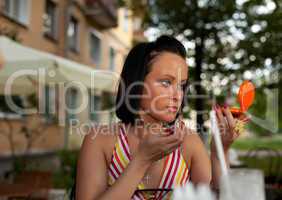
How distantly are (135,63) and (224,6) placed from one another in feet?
25.3

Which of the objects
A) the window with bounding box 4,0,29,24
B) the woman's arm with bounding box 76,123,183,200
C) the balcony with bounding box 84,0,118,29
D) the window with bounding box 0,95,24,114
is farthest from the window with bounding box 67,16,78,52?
the woman's arm with bounding box 76,123,183,200

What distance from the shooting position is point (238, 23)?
9.02 meters

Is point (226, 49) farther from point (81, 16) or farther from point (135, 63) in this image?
point (135, 63)

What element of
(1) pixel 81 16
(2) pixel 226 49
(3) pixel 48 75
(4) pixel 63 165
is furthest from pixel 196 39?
(1) pixel 81 16

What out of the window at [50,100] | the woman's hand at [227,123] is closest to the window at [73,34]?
the window at [50,100]

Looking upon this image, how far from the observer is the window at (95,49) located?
17.6 meters

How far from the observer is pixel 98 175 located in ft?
3.46

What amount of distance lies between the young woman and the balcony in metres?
13.8

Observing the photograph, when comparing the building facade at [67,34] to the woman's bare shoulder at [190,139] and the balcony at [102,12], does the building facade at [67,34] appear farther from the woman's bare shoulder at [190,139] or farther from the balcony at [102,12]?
the woman's bare shoulder at [190,139]

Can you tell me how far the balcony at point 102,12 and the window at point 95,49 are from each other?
2.49ft

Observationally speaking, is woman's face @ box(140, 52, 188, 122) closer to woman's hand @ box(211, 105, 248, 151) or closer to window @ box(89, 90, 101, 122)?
woman's hand @ box(211, 105, 248, 151)

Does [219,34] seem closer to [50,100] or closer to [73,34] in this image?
[50,100]

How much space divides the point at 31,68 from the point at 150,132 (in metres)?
3.82

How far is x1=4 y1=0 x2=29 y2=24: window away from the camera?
997cm
